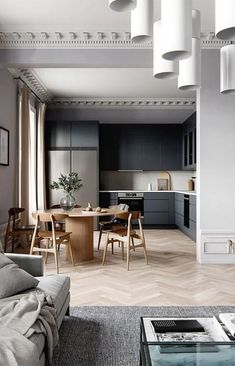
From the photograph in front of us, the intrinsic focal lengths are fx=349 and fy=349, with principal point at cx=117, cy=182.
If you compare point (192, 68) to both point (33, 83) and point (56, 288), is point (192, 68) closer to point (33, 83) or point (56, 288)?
point (56, 288)

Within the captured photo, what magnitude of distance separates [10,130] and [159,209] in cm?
399

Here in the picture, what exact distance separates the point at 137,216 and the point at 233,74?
281 centimetres

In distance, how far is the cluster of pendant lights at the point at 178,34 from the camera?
4.83ft

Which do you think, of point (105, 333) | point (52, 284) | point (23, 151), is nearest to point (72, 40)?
point (23, 151)

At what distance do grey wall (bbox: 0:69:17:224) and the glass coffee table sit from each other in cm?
399

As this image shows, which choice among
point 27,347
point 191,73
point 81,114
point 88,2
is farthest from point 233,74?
point 81,114

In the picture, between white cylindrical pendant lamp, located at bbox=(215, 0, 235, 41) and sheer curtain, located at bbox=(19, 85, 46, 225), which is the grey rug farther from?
sheer curtain, located at bbox=(19, 85, 46, 225)

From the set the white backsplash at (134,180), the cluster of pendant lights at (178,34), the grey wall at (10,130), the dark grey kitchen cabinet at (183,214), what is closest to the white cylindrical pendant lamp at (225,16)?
the cluster of pendant lights at (178,34)

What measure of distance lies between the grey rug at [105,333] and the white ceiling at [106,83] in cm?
423

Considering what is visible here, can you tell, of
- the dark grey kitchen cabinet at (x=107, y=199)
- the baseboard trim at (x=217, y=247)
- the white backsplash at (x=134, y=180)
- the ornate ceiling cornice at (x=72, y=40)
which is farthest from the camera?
the white backsplash at (x=134, y=180)

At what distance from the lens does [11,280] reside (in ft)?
7.27

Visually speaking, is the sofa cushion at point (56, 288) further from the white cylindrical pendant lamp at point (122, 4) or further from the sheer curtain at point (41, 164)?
the sheer curtain at point (41, 164)

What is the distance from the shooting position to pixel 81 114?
8391mm

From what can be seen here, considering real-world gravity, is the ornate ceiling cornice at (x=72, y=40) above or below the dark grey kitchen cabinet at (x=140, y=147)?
above
